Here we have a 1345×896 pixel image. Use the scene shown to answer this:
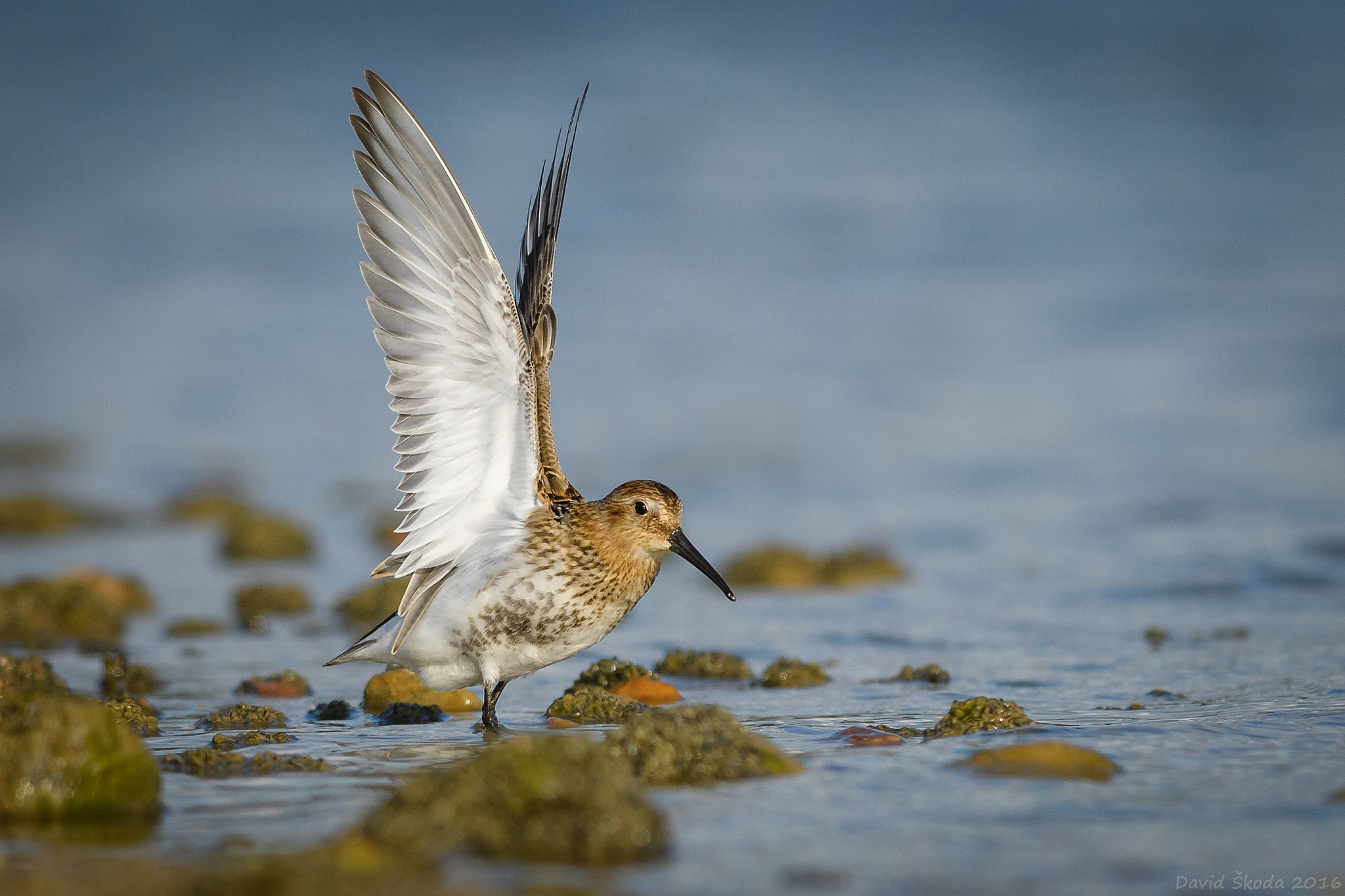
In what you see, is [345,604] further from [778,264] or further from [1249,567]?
[778,264]

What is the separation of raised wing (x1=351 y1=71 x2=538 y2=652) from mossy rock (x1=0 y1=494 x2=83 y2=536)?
20.7 feet

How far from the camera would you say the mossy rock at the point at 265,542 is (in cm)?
973

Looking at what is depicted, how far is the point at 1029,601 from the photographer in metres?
8.34

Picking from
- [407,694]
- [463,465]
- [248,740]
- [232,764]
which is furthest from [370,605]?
[232,764]

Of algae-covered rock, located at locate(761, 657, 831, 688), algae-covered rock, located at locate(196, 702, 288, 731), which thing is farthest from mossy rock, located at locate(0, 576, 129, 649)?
algae-covered rock, located at locate(761, 657, 831, 688)

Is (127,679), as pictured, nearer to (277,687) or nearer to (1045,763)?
(277,687)

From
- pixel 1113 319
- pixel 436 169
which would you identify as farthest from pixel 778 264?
pixel 436 169

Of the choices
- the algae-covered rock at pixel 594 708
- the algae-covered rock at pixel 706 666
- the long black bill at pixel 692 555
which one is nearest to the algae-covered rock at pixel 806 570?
the algae-covered rock at pixel 706 666

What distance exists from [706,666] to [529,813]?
309cm

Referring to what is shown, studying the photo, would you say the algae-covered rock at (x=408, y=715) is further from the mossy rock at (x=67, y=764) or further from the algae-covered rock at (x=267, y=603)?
the algae-covered rock at (x=267, y=603)

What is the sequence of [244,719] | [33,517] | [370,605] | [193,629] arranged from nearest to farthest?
[244,719] → [193,629] → [370,605] → [33,517]

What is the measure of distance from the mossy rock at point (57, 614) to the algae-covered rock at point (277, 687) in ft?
4.93

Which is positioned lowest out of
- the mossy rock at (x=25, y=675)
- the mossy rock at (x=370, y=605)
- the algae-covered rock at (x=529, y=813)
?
the algae-covered rock at (x=529, y=813)

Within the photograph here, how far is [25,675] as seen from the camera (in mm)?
5785
